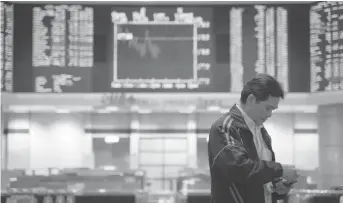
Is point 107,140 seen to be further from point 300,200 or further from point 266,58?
point 300,200

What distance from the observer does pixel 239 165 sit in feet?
6.10

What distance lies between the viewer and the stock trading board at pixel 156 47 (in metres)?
5.99

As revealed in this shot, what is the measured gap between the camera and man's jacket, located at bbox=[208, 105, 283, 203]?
73.4 inches

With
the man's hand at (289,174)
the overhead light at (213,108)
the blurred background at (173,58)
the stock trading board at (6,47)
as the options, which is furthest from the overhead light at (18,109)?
the man's hand at (289,174)

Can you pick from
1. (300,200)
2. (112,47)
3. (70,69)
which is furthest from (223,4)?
(300,200)

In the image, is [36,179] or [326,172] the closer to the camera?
[36,179]

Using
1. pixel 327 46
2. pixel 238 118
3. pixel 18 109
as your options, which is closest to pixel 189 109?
pixel 327 46

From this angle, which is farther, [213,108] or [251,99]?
[213,108]

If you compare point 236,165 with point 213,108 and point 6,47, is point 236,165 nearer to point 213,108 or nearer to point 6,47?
point 213,108

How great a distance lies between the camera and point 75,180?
17.2ft

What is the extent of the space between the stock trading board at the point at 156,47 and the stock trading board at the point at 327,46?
0.07 metres

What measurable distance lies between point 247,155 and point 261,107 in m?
0.17

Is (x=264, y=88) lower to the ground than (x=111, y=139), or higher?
higher

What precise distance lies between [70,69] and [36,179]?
128cm
